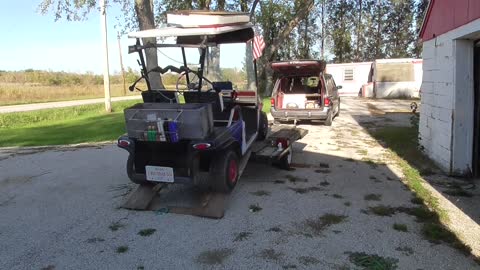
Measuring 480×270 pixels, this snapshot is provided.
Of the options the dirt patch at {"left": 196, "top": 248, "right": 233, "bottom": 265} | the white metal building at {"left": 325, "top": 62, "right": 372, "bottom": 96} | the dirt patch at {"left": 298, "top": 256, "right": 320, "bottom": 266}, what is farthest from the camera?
the white metal building at {"left": 325, "top": 62, "right": 372, "bottom": 96}

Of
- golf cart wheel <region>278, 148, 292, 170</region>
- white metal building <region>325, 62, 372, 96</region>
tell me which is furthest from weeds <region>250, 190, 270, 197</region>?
white metal building <region>325, 62, 372, 96</region>

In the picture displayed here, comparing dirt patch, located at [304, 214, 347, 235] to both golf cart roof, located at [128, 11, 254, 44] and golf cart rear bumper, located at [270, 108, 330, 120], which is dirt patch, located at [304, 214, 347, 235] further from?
golf cart rear bumper, located at [270, 108, 330, 120]

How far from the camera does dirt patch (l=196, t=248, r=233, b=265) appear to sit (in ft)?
13.1

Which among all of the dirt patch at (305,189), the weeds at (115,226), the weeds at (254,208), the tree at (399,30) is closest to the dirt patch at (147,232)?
the weeds at (115,226)

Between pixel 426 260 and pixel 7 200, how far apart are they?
545 centimetres

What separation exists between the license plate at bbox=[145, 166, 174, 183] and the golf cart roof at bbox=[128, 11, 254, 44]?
5.58 feet

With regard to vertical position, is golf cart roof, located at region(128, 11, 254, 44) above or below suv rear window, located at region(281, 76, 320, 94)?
above

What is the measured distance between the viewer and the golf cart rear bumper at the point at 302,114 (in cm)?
1298

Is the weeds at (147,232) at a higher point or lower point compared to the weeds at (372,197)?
lower

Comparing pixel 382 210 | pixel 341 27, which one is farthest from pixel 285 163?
pixel 341 27

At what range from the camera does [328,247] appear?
423 cm

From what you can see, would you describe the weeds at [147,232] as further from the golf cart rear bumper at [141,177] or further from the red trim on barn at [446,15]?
the red trim on barn at [446,15]

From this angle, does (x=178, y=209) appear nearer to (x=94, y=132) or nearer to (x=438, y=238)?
(x=438, y=238)

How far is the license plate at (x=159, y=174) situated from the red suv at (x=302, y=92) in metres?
7.86
